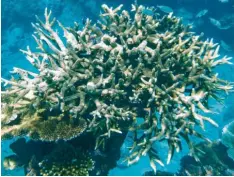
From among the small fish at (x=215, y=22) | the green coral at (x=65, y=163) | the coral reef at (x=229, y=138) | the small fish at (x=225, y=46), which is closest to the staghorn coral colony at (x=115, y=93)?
the green coral at (x=65, y=163)

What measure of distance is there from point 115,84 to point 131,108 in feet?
1.37

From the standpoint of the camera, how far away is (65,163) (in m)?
3.60

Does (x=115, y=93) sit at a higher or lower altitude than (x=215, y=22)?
lower

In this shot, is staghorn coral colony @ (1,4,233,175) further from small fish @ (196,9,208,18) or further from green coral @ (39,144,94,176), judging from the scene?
small fish @ (196,9,208,18)

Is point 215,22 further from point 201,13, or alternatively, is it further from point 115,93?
point 115,93

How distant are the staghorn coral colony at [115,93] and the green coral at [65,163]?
0.28 metres

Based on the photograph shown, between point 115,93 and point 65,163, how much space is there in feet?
3.89

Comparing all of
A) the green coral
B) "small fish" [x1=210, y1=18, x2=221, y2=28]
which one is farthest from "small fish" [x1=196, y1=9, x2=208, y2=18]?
the green coral

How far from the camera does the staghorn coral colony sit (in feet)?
11.4

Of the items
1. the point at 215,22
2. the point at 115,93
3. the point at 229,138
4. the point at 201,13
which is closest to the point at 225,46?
the point at 215,22

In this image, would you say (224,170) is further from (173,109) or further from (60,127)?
(60,127)

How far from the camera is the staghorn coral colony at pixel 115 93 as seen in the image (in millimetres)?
3479

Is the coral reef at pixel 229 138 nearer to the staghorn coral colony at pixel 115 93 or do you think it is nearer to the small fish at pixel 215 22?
the staghorn coral colony at pixel 115 93

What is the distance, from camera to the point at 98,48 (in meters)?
3.74
